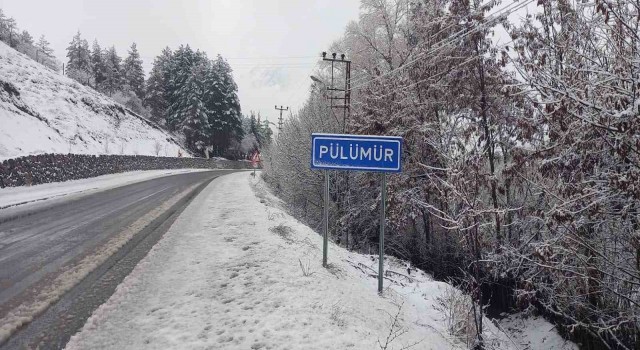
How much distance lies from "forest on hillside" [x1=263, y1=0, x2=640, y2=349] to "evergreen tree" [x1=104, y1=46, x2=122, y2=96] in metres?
60.7

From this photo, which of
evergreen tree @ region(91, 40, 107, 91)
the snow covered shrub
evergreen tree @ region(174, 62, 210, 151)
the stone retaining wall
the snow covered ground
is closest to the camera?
the snow covered ground

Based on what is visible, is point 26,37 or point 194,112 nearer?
point 194,112

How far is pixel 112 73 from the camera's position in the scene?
235ft

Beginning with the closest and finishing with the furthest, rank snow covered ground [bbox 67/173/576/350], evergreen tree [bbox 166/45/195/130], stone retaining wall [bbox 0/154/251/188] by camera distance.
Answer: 1. snow covered ground [bbox 67/173/576/350]
2. stone retaining wall [bbox 0/154/251/188]
3. evergreen tree [bbox 166/45/195/130]

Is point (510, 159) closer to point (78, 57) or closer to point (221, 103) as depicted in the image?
point (221, 103)

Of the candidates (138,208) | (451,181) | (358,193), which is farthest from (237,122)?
(451,181)

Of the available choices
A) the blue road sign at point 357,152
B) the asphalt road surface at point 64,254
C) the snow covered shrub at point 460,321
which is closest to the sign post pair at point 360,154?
the blue road sign at point 357,152

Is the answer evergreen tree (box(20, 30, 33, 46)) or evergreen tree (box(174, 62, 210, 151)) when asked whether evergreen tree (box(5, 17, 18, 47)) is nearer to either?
evergreen tree (box(20, 30, 33, 46))

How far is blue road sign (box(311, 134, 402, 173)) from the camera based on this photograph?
5387 millimetres

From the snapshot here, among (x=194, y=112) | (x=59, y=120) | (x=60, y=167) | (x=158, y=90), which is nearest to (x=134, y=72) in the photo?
(x=158, y=90)

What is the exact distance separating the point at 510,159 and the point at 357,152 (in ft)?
22.5

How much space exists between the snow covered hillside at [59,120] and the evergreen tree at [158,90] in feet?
35.5

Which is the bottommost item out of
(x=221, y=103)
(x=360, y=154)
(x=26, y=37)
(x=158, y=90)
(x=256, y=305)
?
(x=256, y=305)

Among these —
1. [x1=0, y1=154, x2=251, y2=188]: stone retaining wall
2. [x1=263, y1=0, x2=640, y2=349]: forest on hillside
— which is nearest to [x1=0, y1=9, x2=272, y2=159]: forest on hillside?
[x1=0, y1=154, x2=251, y2=188]: stone retaining wall
